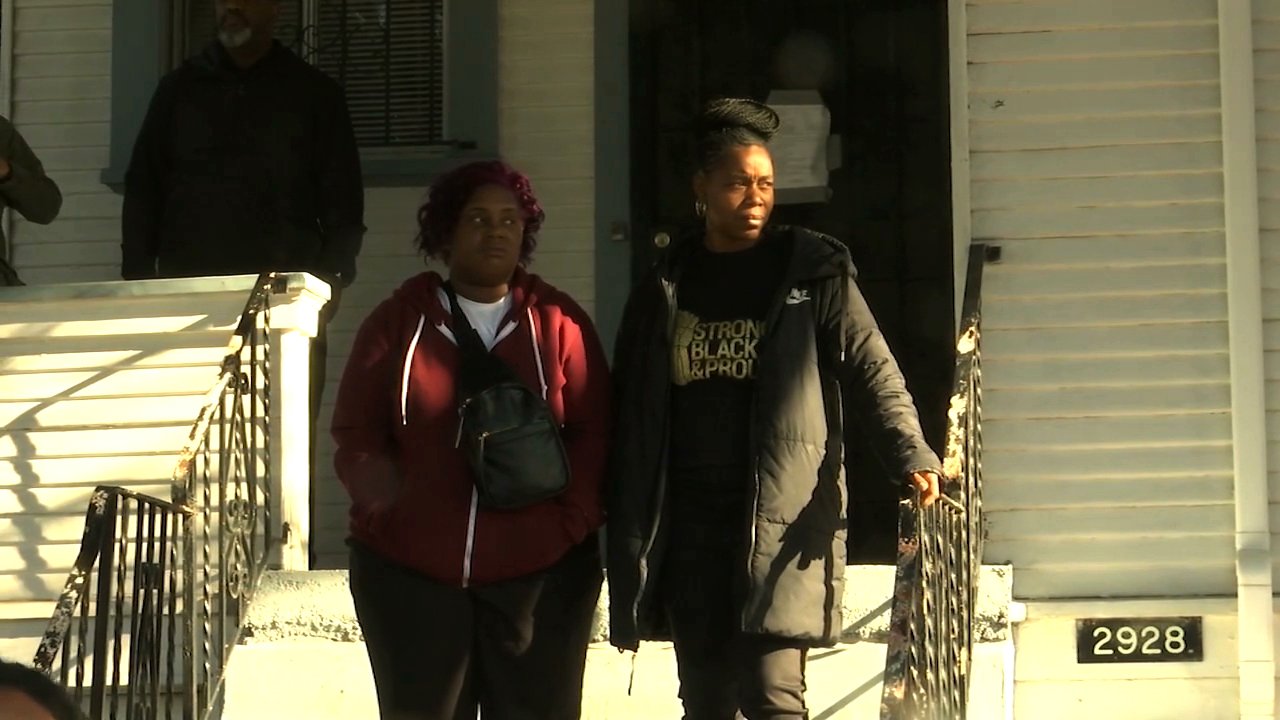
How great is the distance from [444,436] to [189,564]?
143 cm

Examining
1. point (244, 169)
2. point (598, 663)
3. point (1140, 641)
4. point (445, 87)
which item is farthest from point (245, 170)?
point (1140, 641)

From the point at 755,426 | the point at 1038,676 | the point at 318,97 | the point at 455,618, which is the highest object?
the point at 318,97

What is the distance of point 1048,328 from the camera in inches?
243

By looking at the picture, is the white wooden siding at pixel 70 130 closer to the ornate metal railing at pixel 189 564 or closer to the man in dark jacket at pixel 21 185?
the man in dark jacket at pixel 21 185

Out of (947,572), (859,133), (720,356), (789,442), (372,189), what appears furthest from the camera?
(372,189)

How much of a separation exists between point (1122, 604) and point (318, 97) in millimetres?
3172

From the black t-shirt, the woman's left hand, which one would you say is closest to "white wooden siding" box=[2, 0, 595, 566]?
the black t-shirt

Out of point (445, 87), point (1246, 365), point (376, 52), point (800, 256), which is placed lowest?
point (1246, 365)

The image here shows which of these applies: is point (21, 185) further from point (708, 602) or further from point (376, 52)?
point (708, 602)

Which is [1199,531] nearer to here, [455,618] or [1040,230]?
[1040,230]

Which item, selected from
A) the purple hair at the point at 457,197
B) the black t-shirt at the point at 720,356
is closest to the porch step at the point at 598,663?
the black t-shirt at the point at 720,356

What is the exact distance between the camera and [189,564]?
5246 mm

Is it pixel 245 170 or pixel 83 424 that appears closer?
pixel 83 424

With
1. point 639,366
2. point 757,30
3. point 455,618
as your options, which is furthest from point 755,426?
point 757,30
